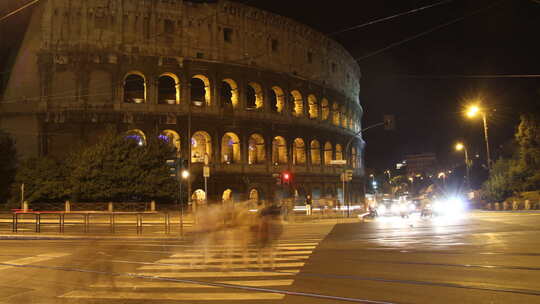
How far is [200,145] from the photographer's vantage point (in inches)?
1672

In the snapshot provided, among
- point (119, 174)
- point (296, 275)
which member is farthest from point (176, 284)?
point (119, 174)

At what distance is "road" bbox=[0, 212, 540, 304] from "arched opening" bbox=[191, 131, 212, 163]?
2584 cm

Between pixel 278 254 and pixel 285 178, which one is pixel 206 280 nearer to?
pixel 278 254

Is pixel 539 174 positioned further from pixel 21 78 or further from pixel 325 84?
pixel 21 78

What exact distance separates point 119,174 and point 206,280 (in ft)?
76.5

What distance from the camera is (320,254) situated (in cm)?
1077

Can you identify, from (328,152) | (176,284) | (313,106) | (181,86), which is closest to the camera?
(176,284)

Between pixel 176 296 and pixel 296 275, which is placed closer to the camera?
pixel 176 296

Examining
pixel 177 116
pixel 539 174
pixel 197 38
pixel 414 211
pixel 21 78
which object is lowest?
pixel 414 211

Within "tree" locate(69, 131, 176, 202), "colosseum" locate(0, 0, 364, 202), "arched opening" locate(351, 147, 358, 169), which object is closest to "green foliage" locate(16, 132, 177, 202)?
"tree" locate(69, 131, 176, 202)

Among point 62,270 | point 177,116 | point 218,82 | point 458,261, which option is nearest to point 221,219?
point 62,270

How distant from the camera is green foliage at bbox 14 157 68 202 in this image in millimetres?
29688

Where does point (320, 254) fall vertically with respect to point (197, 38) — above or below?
below

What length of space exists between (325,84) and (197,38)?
17.2 meters
